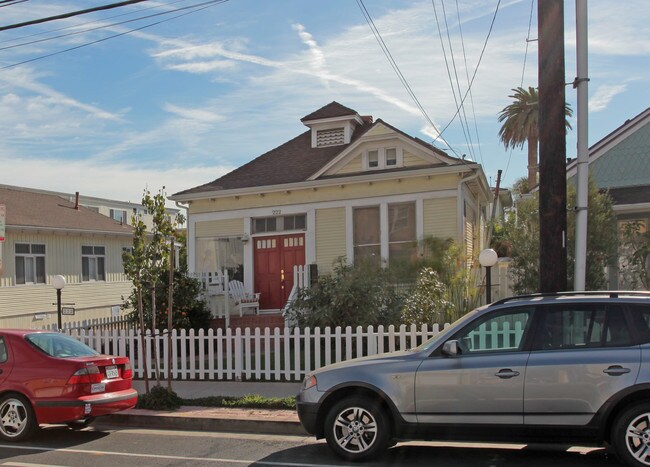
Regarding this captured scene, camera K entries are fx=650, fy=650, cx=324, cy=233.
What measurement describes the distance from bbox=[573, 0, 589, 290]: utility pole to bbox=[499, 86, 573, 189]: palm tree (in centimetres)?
3795

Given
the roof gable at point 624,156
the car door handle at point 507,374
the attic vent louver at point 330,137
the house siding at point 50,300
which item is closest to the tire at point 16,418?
the car door handle at point 507,374

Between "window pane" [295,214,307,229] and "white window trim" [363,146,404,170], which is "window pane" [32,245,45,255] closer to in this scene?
"window pane" [295,214,307,229]

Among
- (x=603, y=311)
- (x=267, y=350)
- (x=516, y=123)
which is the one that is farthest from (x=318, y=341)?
(x=516, y=123)

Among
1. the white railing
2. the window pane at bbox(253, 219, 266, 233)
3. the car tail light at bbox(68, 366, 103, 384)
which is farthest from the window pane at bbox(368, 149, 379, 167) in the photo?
the car tail light at bbox(68, 366, 103, 384)

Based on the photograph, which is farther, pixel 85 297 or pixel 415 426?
pixel 85 297

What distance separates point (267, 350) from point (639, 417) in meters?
6.88

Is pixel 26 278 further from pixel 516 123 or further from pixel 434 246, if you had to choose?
pixel 516 123

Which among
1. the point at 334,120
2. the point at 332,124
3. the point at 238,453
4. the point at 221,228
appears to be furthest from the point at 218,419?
the point at 332,124

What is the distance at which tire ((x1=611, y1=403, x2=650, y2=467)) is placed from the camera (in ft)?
18.8

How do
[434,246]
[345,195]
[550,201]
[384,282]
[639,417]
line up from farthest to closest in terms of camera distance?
[345,195] < [434,246] < [384,282] < [550,201] < [639,417]

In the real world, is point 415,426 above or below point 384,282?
below

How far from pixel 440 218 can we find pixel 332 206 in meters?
3.06

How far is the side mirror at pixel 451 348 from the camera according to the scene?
20.7ft

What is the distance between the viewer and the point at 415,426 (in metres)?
6.39
